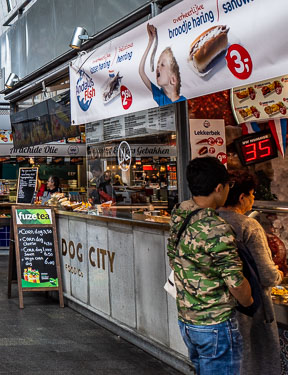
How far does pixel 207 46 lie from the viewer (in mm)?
4039

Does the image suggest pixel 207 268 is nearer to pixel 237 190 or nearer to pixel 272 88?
pixel 237 190

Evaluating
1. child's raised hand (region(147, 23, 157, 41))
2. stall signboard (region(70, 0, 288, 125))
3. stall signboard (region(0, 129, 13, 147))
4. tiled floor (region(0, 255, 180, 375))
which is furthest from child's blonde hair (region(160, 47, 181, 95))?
stall signboard (region(0, 129, 13, 147))

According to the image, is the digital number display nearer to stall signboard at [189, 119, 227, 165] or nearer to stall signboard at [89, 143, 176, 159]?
stall signboard at [189, 119, 227, 165]

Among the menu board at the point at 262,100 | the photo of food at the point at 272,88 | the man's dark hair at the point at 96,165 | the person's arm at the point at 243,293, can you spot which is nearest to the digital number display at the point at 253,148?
the menu board at the point at 262,100

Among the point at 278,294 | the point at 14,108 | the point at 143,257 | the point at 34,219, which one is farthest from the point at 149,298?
the point at 14,108

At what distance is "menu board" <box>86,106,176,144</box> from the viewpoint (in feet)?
19.2

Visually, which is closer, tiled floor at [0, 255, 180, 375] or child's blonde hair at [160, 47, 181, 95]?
child's blonde hair at [160, 47, 181, 95]

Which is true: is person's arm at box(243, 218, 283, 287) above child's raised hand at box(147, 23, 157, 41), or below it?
below

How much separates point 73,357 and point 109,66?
114 inches

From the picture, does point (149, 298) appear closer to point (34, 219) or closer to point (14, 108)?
point (34, 219)

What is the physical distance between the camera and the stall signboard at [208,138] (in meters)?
5.52

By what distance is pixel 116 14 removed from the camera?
21.3 feet

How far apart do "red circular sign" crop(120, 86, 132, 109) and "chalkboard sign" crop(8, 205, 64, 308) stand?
3.25 meters

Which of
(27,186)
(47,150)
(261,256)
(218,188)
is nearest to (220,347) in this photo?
(261,256)
